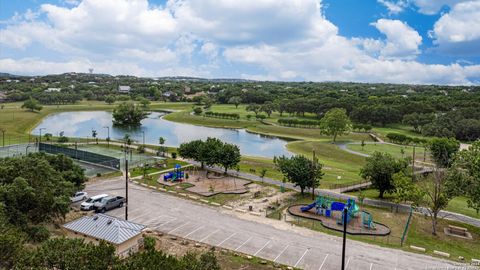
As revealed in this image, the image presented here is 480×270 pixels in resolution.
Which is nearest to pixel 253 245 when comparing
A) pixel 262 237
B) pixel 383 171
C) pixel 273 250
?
pixel 273 250

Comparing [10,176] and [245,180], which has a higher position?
[10,176]

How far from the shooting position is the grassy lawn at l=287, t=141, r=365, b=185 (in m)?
49.1

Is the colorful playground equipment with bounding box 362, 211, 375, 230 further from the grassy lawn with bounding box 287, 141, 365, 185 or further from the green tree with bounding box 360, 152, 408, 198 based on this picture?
the grassy lawn with bounding box 287, 141, 365, 185

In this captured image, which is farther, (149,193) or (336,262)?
(149,193)

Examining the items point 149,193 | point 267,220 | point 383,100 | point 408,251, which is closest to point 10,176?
point 149,193

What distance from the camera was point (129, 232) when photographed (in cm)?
2372

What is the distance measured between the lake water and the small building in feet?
158

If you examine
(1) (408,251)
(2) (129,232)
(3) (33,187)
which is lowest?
(1) (408,251)

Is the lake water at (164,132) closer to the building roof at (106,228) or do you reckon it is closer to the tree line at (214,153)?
the tree line at (214,153)

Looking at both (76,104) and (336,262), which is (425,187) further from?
(76,104)

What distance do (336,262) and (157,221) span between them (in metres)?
14.8

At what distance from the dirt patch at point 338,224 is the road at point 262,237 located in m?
2.18

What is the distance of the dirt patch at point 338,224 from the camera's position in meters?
29.8

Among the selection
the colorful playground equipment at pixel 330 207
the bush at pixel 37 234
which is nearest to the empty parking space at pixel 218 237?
the colorful playground equipment at pixel 330 207
